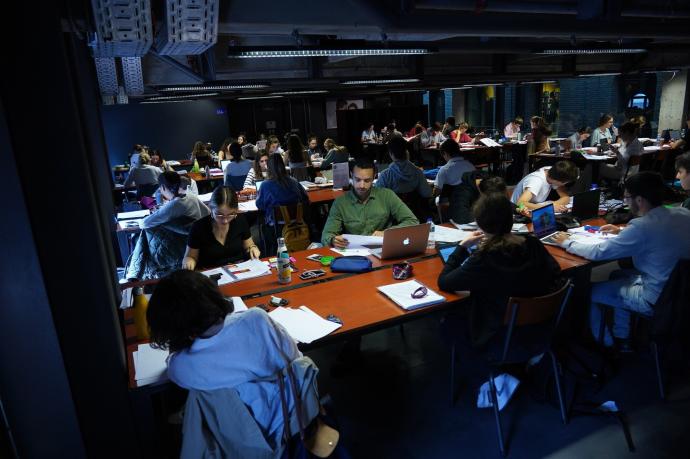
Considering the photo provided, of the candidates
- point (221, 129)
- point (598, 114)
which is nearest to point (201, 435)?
point (598, 114)

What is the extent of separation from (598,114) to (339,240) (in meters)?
12.9

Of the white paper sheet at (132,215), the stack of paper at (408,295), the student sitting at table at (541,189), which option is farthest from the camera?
the white paper sheet at (132,215)

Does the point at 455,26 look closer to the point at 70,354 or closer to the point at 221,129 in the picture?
the point at 70,354

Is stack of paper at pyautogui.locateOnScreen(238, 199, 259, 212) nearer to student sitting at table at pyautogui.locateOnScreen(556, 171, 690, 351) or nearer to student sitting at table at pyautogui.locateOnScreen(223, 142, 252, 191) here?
student sitting at table at pyautogui.locateOnScreen(223, 142, 252, 191)

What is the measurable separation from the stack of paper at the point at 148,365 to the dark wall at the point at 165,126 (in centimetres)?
1467

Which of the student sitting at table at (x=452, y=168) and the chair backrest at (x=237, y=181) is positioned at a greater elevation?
Answer: the student sitting at table at (x=452, y=168)

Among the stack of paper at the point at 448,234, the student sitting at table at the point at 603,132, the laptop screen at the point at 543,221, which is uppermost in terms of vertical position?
the student sitting at table at the point at 603,132

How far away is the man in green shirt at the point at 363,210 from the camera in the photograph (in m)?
3.82

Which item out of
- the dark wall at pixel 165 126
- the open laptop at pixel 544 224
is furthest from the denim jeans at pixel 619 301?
the dark wall at pixel 165 126

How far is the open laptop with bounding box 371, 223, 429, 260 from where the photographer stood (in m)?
3.21

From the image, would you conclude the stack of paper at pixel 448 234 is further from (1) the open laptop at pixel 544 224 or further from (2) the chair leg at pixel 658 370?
(2) the chair leg at pixel 658 370

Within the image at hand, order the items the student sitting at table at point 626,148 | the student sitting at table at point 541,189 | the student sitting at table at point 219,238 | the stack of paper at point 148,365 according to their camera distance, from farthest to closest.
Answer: the student sitting at table at point 626,148
the student sitting at table at point 541,189
the student sitting at table at point 219,238
the stack of paper at point 148,365

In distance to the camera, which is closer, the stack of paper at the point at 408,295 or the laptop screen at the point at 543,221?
the stack of paper at the point at 408,295

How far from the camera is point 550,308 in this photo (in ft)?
8.07
